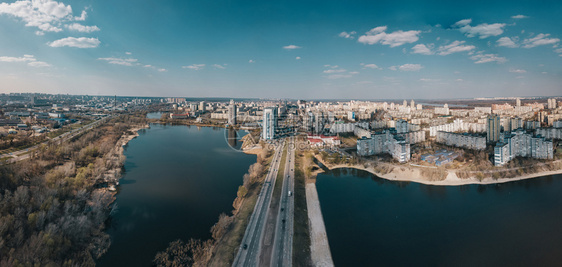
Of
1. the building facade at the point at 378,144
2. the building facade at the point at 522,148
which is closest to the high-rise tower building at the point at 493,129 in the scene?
the building facade at the point at 522,148

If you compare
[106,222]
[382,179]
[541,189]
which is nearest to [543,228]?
[541,189]

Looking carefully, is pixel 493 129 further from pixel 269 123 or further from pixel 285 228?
pixel 285 228

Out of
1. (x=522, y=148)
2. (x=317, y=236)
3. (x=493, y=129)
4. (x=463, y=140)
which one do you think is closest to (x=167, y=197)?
(x=317, y=236)

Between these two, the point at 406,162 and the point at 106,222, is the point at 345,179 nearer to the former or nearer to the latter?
the point at 406,162

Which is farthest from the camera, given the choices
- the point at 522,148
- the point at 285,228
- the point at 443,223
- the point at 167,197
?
the point at 522,148

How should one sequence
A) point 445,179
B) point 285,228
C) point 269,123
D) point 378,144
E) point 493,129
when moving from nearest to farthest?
1. point 285,228
2. point 445,179
3. point 378,144
4. point 493,129
5. point 269,123

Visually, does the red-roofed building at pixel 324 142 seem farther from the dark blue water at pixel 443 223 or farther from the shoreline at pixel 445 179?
the dark blue water at pixel 443 223

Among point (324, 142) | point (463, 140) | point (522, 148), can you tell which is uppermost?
point (463, 140)
